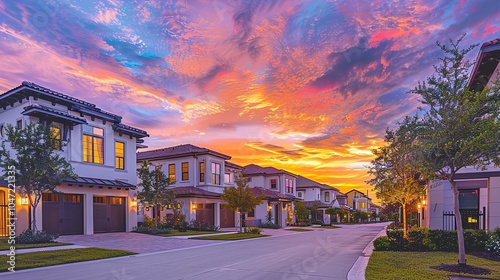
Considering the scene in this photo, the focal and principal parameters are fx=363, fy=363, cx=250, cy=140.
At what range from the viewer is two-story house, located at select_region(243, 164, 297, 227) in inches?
1726

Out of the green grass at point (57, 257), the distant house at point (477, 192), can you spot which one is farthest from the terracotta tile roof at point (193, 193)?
the distant house at point (477, 192)

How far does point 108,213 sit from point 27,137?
33.3ft

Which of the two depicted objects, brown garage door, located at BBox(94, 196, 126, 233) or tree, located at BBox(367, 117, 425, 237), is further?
brown garage door, located at BBox(94, 196, 126, 233)

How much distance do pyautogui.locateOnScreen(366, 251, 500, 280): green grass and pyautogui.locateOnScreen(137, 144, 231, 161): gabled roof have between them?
24988 mm

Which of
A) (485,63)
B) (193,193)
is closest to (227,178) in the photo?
(193,193)

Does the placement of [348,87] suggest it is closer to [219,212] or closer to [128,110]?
[128,110]

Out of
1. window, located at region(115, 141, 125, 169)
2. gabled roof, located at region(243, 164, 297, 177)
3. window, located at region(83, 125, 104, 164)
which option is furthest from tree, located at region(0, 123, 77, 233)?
gabled roof, located at region(243, 164, 297, 177)

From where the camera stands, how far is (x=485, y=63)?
17.8 meters

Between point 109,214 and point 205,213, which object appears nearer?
point 109,214

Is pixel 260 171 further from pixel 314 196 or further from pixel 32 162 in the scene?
pixel 32 162

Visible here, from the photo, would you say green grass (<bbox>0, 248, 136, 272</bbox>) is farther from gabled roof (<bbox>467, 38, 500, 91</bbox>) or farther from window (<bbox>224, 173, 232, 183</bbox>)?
window (<bbox>224, 173, 232, 183</bbox>)

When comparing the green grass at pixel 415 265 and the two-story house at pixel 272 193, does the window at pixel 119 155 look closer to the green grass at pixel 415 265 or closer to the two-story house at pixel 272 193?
the two-story house at pixel 272 193

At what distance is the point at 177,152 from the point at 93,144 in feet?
43.7

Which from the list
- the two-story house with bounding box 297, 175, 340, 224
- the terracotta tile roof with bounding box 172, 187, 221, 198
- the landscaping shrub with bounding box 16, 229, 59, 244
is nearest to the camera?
the landscaping shrub with bounding box 16, 229, 59, 244
